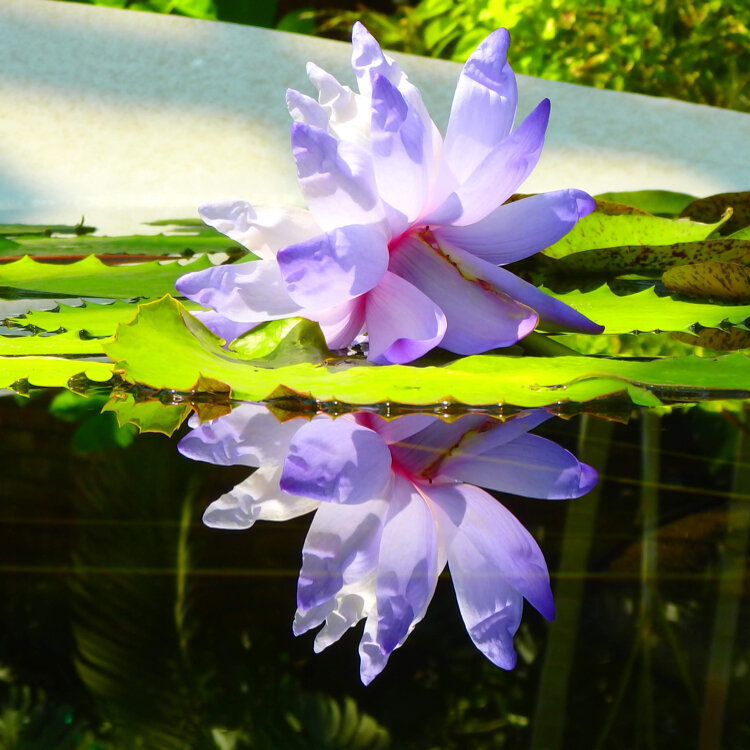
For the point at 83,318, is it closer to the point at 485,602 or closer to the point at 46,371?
the point at 46,371

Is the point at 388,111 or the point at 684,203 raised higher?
the point at 388,111

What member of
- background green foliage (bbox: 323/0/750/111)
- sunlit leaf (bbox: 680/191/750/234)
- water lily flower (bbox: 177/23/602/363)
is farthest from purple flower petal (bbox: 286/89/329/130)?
background green foliage (bbox: 323/0/750/111)

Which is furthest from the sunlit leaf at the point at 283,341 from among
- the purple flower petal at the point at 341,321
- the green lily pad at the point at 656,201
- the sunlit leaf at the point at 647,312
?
the green lily pad at the point at 656,201

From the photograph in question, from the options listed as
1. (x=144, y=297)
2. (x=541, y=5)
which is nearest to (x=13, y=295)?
(x=144, y=297)

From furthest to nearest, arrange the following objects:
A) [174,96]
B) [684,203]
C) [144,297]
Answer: [174,96], [684,203], [144,297]

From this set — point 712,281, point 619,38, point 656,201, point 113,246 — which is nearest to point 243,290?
A: point 712,281

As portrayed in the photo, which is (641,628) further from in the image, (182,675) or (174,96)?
(174,96)
